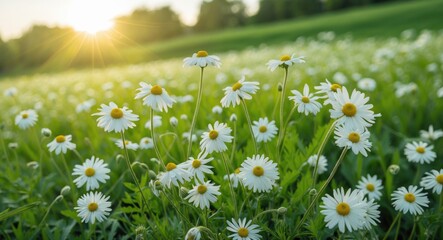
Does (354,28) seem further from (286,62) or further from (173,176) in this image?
(173,176)

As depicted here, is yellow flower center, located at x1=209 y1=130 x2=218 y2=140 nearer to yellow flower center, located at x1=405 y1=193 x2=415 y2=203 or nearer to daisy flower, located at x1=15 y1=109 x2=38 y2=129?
yellow flower center, located at x1=405 y1=193 x2=415 y2=203

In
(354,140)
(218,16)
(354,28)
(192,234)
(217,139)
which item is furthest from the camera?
(218,16)

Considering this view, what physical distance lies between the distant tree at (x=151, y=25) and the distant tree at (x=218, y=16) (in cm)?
371

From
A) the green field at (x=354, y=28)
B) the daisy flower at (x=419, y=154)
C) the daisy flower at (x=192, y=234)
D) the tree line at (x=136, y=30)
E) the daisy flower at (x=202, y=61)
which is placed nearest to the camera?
the daisy flower at (x=192, y=234)

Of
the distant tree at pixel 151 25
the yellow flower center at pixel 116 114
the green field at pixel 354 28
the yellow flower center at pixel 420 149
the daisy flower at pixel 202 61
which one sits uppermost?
the distant tree at pixel 151 25

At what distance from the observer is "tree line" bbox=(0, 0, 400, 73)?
40.1 metres

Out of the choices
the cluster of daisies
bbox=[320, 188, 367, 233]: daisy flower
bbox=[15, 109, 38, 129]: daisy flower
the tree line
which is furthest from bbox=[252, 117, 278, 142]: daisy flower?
the tree line

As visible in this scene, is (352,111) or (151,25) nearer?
(352,111)

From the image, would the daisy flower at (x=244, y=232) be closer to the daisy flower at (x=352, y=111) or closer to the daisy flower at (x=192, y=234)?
the daisy flower at (x=192, y=234)

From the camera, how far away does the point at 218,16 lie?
6181 cm

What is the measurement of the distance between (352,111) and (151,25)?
6567 cm

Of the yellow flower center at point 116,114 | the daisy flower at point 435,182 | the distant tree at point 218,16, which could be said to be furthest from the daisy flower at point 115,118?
the distant tree at point 218,16

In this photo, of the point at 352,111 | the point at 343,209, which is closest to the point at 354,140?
the point at 352,111

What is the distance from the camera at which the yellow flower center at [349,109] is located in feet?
4.36
